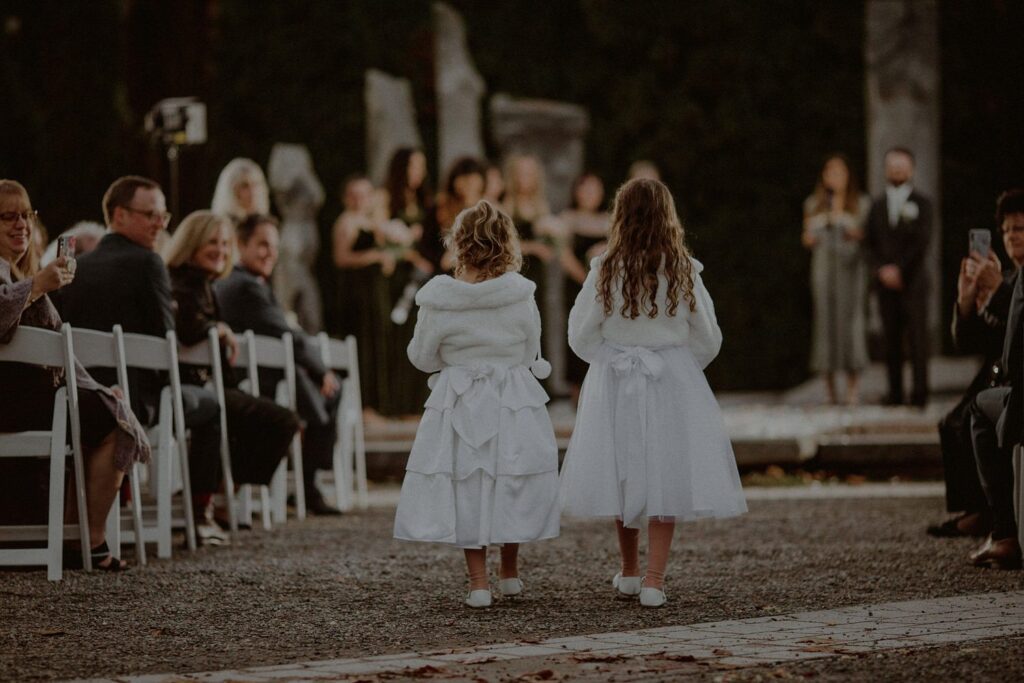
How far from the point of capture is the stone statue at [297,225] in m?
18.8

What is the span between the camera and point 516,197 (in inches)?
642

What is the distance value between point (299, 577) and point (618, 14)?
13.4 meters

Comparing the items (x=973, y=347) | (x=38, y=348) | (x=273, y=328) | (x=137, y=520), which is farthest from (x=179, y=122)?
(x=973, y=347)

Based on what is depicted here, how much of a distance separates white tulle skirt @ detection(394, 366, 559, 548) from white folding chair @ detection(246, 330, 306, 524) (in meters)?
3.53

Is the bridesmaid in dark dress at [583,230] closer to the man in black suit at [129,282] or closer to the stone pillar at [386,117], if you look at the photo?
the stone pillar at [386,117]

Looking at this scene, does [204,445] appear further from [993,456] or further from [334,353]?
[993,456]

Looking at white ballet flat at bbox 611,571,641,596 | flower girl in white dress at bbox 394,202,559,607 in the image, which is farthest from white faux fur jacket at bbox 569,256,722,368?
white ballet flat at bbox 611,571,641,596

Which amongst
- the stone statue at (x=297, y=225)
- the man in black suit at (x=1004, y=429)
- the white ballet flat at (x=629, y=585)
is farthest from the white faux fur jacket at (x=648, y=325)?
the stone statue at (x=297, y=225)

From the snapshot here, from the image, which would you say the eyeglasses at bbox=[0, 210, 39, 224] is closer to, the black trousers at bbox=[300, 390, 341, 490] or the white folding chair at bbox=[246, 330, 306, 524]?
the white folding chair at bbox=[246, 330, 306, 524]

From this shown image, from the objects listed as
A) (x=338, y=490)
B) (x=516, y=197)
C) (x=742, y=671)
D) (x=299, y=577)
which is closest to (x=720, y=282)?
(x=516, y=197)

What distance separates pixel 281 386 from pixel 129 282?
2.36 metres

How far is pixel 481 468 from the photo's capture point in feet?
24.6

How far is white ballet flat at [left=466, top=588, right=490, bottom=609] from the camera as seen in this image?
7305mm

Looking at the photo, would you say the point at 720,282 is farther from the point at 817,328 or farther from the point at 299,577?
the point at 299,577
